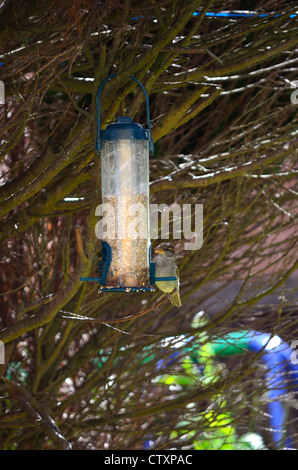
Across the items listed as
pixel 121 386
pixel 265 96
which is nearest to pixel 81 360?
→ pixel 121 386

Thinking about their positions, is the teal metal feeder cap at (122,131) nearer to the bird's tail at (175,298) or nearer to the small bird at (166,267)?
the small bird at (166,267)

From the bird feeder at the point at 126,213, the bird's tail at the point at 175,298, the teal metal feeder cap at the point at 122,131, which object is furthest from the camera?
the bird's tail at the point at 175,298

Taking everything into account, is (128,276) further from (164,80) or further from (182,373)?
(182,373)

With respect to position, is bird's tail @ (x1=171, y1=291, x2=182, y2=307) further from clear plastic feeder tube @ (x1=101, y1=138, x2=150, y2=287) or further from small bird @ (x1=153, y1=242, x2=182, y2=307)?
clear plastic feeder tube @ (x1=101, y1=138, x2=150, y2=287)

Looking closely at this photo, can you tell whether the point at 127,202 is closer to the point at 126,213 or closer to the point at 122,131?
the point at 126,213

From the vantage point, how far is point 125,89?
10.4ft

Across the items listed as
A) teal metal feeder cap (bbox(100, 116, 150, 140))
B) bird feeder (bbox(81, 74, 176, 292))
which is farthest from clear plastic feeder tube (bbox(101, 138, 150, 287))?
teal metal feeder cap (bbox(100, 116, 150, 140))

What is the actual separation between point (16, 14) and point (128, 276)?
1.40 meters

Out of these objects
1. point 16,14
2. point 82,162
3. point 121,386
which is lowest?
point 121,386

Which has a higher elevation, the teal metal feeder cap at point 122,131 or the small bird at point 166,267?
the teal metal feeder cap at point 122,131

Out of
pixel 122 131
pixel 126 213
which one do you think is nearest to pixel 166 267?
pixel 126 213

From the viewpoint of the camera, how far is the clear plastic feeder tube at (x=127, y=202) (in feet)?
10.3

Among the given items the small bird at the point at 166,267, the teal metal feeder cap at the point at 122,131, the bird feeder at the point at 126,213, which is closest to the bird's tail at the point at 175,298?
the small bird at the point at 166,267

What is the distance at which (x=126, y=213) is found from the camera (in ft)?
10.4
